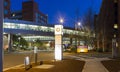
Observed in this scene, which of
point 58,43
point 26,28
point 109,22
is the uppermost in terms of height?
point 109,22

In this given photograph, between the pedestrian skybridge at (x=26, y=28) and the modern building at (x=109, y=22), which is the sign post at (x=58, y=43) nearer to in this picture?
the modern building at (x=109, y=22)

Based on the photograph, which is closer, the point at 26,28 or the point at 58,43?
the point at 58,43

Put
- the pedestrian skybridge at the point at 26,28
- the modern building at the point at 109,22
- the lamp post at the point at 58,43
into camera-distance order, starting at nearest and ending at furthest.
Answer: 1. the lamp post at the point at 58,43
2. the modern building at the point at 109,22
3. the pedestrian skybridge at the point at 26,28

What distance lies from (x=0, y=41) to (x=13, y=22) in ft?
272

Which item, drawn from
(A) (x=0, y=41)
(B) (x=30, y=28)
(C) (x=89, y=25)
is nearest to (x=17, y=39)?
(B) (x=30, y=28)

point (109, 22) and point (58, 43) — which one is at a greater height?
point (109, 22)

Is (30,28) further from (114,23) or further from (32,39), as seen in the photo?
(114,23)

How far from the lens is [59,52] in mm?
28781

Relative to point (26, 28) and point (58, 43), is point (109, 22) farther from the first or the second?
point (58, 43)

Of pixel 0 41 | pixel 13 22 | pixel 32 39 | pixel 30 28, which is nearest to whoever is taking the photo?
pixel 0 41

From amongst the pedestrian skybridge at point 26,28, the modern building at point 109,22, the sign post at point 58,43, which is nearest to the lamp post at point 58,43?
the sign post at point 58,43

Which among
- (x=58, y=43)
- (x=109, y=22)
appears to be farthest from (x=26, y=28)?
(x=58, y=43)

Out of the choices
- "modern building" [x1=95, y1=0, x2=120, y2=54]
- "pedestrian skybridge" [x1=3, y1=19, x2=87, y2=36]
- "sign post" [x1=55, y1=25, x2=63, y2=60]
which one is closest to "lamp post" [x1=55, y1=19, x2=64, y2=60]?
"sign post" [x1=55, y1=25, x2=63, y2=60]

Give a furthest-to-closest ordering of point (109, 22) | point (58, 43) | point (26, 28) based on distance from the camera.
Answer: point (26, 28) → point (109, 22) → point (58, 43)
